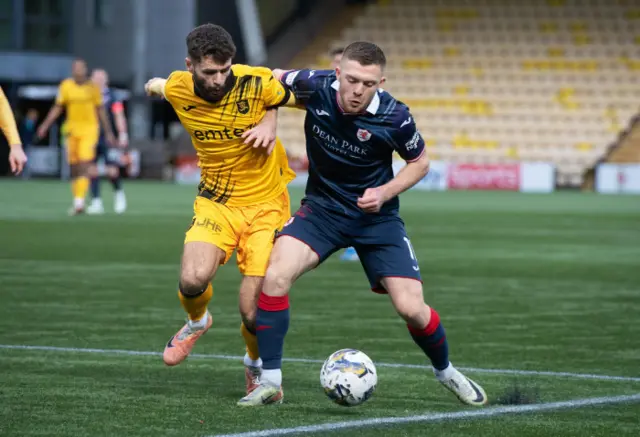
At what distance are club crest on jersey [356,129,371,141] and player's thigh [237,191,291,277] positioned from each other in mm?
835

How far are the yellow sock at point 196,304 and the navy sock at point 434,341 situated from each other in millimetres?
1200

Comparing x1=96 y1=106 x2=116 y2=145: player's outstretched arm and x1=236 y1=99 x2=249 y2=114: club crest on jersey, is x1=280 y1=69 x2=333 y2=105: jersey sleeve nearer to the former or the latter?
x1=236 y1=99 x2=249 y2=114: club crest on jersey

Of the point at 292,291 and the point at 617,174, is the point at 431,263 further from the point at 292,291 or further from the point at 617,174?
the point at 617,174

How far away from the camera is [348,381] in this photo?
623 centimetres

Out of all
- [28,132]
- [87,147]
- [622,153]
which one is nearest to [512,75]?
[622,153]

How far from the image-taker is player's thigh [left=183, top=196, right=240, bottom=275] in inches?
280

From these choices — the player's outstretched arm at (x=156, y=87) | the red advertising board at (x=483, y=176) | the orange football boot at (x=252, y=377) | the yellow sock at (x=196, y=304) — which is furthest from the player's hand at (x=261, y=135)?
the red advertising board at (x=483, y=176)

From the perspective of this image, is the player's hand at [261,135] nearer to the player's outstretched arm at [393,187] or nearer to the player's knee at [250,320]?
the player's outstretched arm at [393,187]

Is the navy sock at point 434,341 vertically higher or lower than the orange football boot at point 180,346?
higher

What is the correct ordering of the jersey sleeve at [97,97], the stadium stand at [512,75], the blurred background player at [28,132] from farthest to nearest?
the blurred background player at [28,132] < the stadium stand at [512,75] < the jersey sleeve at [97,97]

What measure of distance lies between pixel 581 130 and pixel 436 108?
13.8 ft

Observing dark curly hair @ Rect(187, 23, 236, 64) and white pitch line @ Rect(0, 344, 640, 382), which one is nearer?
dark curly hair @ Rect(187, 23, 236, 64)

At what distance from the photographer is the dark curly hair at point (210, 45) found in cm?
675

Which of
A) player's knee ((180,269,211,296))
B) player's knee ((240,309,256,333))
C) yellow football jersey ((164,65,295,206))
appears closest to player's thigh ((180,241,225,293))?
player's knee ((180,269,211,296))
